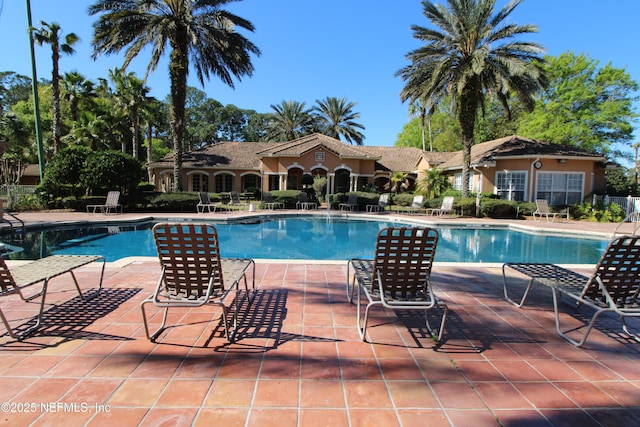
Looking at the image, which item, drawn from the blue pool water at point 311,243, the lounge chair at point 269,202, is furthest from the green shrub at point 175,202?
the lounge chair at point 269,202

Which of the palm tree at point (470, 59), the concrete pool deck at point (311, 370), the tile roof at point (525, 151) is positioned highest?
the palm tree at point (470, 59)

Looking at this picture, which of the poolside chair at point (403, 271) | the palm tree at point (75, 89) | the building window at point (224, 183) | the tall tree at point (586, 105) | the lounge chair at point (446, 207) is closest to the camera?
the poolside chair at point (403, 271)

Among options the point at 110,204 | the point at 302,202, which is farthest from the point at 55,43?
the point at 302,202

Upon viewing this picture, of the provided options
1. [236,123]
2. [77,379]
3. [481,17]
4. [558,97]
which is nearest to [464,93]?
[481,17]

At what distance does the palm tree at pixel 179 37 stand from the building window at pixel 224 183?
11.2 meters

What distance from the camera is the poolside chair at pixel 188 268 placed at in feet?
10.5

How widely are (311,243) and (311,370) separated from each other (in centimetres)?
907

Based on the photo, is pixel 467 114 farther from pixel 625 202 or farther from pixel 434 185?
pixel 625 202

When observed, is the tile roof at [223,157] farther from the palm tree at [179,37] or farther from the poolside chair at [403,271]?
the poolside chair at [403,271]

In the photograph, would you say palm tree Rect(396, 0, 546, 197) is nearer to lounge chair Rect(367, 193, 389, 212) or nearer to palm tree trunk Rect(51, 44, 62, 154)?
lounge chair Rect(367, 193, 389, 212)

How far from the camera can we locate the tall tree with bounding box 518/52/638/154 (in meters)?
27.2

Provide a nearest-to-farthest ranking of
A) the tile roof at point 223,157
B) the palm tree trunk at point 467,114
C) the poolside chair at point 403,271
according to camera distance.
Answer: the poolside chair at point 403,271
the palm tree trunk at point 467,114
the tile roof at point 223,157

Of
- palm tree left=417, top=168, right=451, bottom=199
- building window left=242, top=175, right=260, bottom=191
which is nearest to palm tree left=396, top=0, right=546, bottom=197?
palm tree left=417, top=168, right=451, bottom=199

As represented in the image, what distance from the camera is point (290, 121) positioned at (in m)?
40.2
